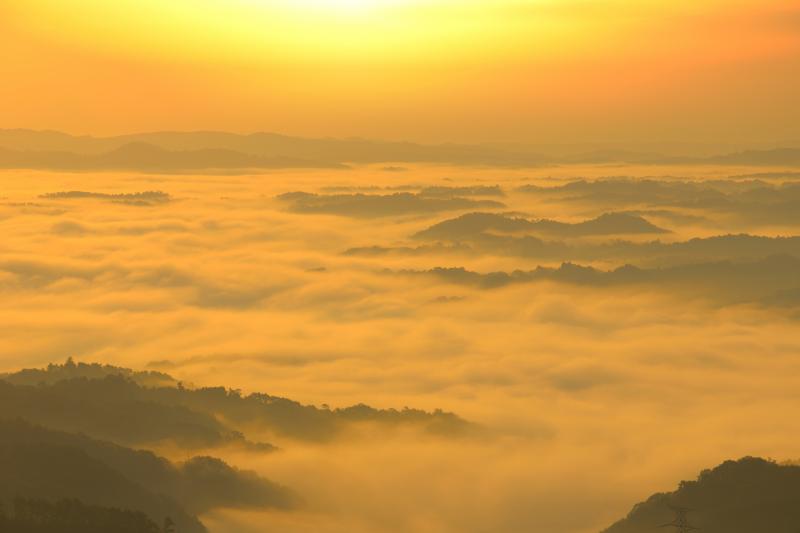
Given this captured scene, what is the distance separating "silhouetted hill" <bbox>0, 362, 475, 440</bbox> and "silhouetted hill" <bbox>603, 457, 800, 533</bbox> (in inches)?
2247

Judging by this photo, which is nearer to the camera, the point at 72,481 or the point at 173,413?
the point at 72,481

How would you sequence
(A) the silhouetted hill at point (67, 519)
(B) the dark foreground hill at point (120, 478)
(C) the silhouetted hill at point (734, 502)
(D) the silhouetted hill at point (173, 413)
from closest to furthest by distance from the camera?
(A) the silhouetted hill at point (67, 519)
(C) the silhouetted hill at point (734, 502)
(B) the dark foreground hill at point (120, 478)
(D) the silhouetted hill at point (173, 413)

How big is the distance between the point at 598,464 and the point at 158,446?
5913cm

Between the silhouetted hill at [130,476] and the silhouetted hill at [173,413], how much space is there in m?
17.7

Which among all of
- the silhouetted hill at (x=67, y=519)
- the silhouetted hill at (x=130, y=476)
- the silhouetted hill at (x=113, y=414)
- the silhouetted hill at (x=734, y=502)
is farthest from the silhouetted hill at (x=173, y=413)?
the silhouetted hill at (x=734, y=502)

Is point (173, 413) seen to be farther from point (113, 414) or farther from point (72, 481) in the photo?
point (72, 481)

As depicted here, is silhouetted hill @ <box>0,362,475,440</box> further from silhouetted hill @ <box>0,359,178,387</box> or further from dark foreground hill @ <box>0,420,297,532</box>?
dark foreground hill @ <box>0,420,297,532</box>

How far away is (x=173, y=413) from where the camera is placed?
505ft

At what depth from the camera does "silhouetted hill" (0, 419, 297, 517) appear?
106 m

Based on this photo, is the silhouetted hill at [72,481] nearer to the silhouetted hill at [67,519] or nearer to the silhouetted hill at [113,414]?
the silhouetted hill at [67,519]

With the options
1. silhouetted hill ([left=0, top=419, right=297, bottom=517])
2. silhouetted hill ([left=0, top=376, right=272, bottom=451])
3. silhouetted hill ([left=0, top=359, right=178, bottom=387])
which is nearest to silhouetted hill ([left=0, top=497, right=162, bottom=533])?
silhouetted hill ([left=0, top=419, right=297, bottom=517])

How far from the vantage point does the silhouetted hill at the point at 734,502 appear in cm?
10274

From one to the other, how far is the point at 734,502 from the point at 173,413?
7752 cm

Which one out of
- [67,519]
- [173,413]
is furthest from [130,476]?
[173,413]
